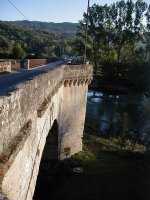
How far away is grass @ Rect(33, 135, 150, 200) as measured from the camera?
19.5 metres

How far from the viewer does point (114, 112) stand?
4450 cm

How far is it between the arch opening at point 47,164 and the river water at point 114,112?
10.7 m

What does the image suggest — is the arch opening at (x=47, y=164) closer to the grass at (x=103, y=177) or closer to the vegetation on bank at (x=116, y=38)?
the grass at (x=103, y=177)

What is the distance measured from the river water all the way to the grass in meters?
7.55

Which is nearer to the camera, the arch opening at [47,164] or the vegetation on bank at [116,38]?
the arch opening at [47,164]

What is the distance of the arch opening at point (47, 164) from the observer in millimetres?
19473

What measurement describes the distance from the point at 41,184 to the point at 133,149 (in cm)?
997

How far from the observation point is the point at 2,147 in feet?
18.3

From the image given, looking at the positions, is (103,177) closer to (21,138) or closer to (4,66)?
(4,66)

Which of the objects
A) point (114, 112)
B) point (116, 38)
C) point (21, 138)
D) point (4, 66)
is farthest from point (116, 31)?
point (21, 138)

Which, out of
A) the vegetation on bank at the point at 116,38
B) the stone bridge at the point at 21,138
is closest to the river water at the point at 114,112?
the vegetation on bank at the point at 116,38

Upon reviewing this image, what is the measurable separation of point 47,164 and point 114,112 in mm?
22933

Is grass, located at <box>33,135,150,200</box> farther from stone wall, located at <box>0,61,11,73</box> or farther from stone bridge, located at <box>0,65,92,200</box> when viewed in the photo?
stone bridge, located at <box>0,65,92,200</box>

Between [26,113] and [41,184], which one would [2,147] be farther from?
[41,184]
